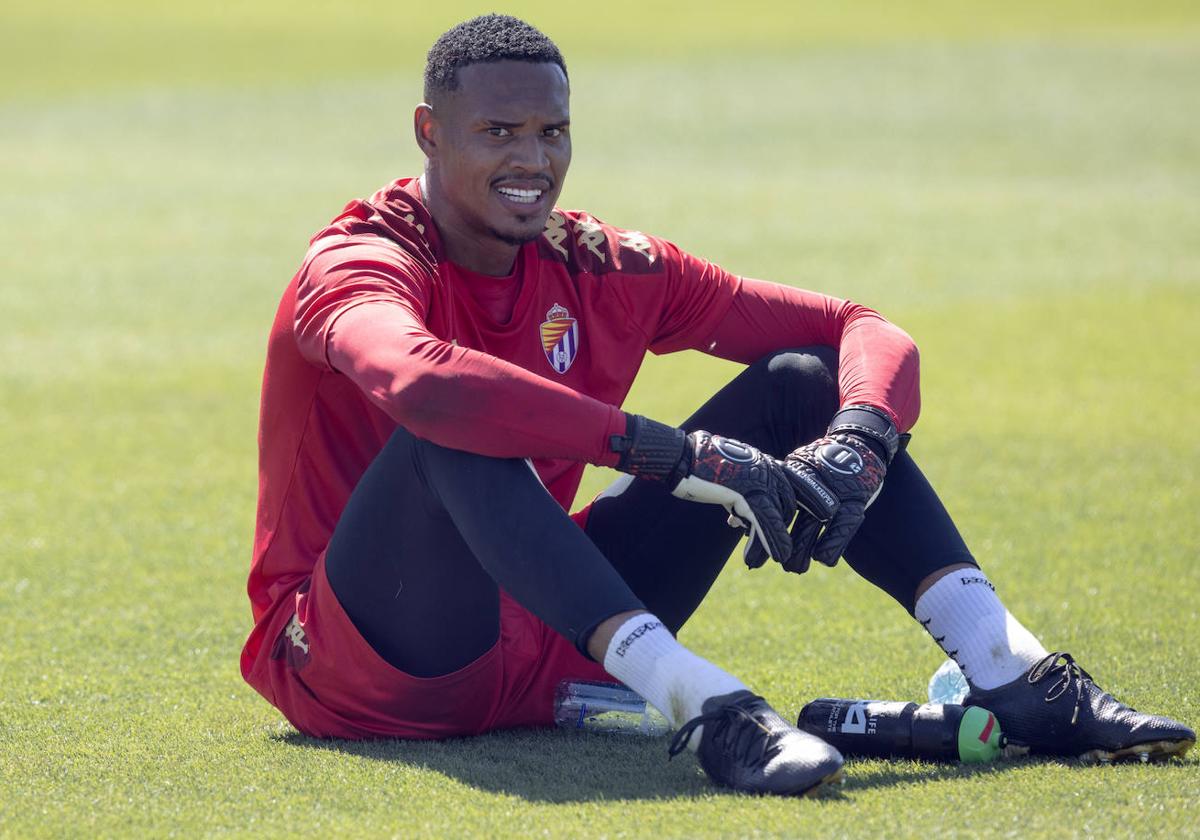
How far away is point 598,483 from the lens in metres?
8.13

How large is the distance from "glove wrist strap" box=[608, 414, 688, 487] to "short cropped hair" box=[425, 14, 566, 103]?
3.66 ft

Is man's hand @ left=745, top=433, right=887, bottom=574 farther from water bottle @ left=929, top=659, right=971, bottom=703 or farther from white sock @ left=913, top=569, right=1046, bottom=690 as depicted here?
water bottle @ left=929, top=659, right=971, bottom=703

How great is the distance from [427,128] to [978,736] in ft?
6.68

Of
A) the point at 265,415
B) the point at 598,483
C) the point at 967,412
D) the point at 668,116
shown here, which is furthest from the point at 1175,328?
the point at 668,116

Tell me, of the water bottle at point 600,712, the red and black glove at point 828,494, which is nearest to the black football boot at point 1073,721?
the red and black glove at point 828,494

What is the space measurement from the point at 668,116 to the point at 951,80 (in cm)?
528

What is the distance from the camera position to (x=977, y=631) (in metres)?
3.99

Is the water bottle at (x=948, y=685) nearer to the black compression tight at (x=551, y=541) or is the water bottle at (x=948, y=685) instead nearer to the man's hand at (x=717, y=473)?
the black compression tight at (x=551, y=541)

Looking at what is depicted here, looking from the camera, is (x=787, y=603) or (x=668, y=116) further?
(x=668, y=116)

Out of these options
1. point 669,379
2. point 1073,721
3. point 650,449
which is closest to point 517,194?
point 650,449

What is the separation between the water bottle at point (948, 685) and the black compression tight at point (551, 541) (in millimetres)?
250

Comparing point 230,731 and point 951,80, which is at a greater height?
point 951,80

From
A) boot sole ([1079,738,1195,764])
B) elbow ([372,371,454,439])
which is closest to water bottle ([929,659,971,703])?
boot sole ([1079,738,1195,764])

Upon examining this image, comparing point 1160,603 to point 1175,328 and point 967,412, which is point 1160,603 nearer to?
point 967,412
